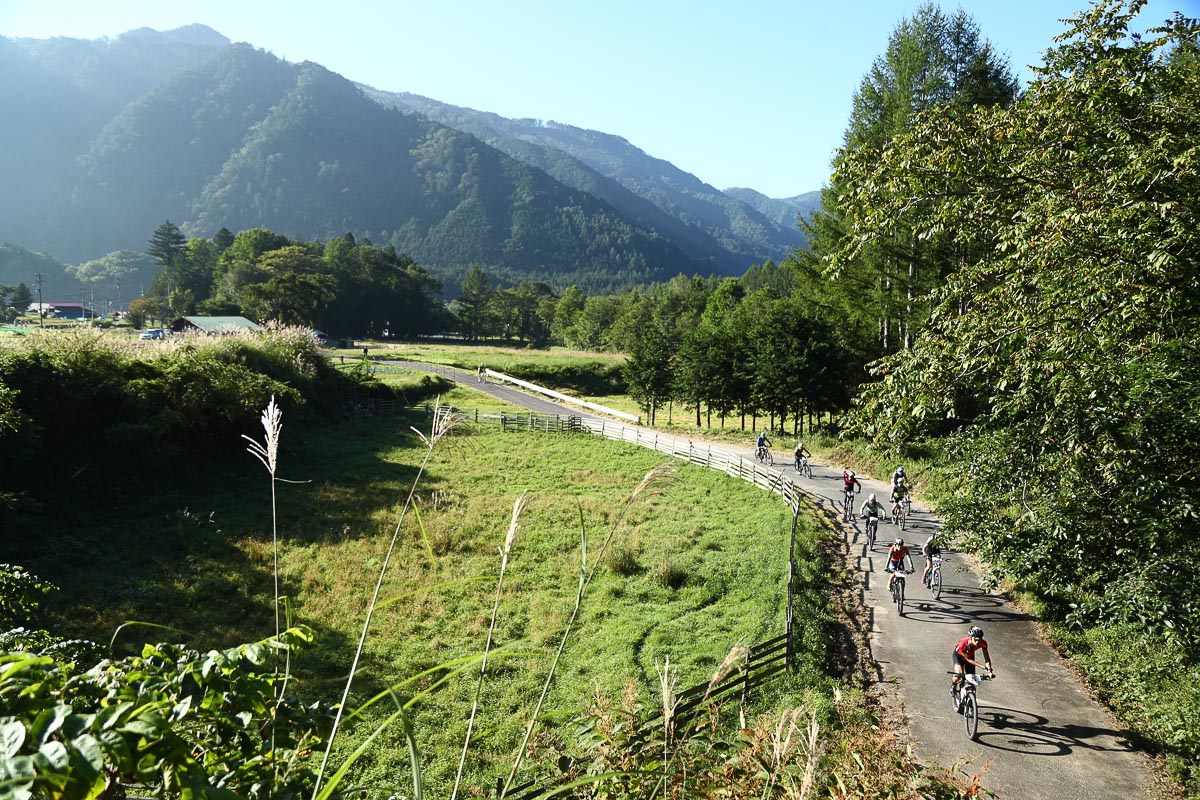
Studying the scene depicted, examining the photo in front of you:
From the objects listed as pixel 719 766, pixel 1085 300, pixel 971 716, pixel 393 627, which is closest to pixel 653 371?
pixel 393 627

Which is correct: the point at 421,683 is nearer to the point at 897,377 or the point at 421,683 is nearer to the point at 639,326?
the point at 897,377

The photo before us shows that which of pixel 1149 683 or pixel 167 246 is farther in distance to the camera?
pixel 167 246

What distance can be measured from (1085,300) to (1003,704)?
24.8 ft

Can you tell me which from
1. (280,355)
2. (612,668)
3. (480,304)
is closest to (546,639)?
(612,668)

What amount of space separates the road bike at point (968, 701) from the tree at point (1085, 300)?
2.31 meters

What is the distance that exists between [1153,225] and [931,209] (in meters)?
2.80

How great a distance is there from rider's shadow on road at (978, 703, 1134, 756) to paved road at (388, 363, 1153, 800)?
Answer: 0.05 ft

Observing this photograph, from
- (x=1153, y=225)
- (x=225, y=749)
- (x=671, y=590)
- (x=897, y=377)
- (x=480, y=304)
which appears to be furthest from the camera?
(x=480, y=304)

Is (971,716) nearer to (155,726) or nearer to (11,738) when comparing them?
(155,726)

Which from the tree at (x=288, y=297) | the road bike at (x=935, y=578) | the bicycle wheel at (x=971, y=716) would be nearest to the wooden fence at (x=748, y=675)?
the bicycle wheel at (x=971, y=716)

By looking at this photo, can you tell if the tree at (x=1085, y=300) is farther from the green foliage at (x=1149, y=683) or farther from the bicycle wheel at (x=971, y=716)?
the bicycle wheel at (x=971, y=716)

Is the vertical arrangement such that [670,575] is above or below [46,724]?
below

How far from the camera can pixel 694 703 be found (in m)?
9.35

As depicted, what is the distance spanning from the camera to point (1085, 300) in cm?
716
